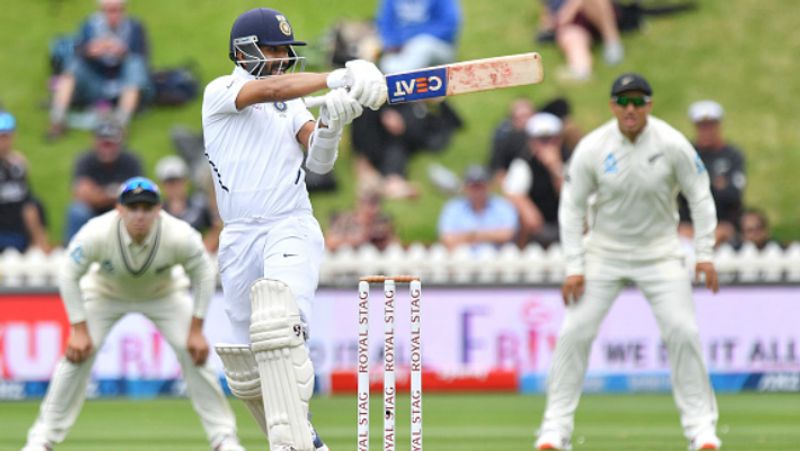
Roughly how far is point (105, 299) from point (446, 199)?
7505 mm

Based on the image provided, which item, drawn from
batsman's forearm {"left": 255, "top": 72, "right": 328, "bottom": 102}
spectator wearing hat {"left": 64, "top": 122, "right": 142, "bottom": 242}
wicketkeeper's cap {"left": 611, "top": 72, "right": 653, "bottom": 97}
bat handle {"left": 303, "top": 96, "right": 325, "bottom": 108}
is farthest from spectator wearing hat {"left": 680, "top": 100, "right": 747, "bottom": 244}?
batsman's forearm {"left": 255, "top": 72, "right": 328, "bottom": 102}

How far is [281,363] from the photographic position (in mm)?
6523

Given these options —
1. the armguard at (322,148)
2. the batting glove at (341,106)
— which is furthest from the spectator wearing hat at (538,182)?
the batting glove at (341,106)

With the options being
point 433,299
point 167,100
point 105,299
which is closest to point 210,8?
point 167,100

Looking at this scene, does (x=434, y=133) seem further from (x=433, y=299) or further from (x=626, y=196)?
(x=626, y=196)

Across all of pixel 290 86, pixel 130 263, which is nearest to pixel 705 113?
pixel 130 263

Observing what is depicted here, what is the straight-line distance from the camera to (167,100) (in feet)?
57.8

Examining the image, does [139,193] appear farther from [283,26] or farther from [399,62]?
[399,62]

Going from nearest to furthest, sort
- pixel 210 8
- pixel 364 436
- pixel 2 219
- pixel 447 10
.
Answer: pixel 364 436 < pixel 2 219 < pixel 447 10 < pixel 210 8

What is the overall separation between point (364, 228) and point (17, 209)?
112 inches

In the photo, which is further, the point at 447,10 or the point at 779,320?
the point at 447,10

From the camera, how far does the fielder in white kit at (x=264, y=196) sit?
6.56 meters

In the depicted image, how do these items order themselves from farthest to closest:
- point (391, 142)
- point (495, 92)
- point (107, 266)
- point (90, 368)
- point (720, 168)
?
point (495, 92)
point (391, 142)
point (720, 168)
point (107, 266)
point (90, 368)

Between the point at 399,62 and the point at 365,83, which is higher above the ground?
the point at 399,62
